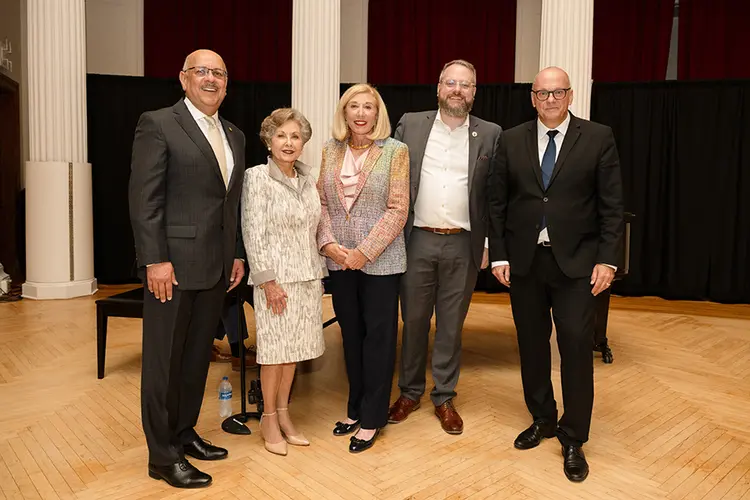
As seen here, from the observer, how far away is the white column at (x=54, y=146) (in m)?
6.85

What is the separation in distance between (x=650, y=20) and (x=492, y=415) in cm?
642

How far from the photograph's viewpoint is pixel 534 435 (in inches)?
126

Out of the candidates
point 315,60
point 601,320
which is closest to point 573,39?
point 315,60

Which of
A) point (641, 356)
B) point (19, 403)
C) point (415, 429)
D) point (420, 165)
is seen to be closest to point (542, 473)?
point (415, 429)

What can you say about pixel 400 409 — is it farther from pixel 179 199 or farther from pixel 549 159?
pixel 179 199

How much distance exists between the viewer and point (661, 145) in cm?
760

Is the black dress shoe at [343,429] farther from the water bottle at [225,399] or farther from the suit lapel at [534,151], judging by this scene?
the suit lapel at [534,151]

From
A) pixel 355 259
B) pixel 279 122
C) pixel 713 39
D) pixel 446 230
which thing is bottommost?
pixel 355 259

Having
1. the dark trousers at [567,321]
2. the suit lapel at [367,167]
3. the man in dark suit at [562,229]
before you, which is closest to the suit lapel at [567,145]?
the man in dark suit at [562,229]

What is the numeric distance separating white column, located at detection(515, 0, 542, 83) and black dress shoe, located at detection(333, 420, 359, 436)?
21.4 feet

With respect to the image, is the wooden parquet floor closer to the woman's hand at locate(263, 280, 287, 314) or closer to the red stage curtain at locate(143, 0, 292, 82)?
the woman's hand at locate(263, 280, 287, 314)

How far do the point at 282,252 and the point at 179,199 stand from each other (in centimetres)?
51

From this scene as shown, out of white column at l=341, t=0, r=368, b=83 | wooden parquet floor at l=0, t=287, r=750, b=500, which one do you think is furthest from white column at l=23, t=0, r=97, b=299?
white column at l=341, t=0, r=368, b=83

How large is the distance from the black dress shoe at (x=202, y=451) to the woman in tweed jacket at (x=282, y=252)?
0.23 m
